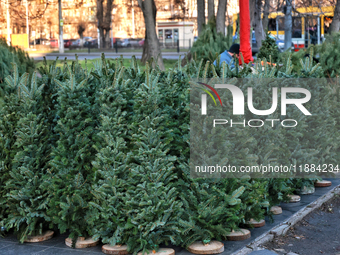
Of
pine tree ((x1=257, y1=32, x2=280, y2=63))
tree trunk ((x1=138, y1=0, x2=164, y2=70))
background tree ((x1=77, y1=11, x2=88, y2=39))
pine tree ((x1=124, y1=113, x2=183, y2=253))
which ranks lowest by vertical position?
pine tree ((x1=124, y1=113, x2=183, y2=253))

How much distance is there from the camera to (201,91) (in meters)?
3.91

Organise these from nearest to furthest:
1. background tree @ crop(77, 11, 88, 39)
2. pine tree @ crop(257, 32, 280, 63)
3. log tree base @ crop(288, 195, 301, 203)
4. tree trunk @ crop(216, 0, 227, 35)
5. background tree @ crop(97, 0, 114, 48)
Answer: log tree base @ crop(288, 195, 301, 203) → pine tree @ crop(257, 32, 280, 63) → tree trunk @ crop(216, 0, 227, 35) → background tree @ crop(97, 0, 114, 48) → background tree @ crop(77, 11, 88, 39)

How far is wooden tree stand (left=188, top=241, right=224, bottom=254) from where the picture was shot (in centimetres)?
380

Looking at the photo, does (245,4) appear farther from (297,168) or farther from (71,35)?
(71,35)

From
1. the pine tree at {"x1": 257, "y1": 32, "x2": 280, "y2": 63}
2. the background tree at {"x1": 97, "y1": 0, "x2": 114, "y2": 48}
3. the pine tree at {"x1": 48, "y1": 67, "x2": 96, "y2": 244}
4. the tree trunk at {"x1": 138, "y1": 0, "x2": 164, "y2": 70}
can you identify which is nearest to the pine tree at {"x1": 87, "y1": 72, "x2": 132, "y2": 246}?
the pine tree at {"x1": 48, "y1": 67, "x2": 96, "y2": 244}

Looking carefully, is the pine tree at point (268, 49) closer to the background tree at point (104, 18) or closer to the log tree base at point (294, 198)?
the log tree base at point (294, 198)

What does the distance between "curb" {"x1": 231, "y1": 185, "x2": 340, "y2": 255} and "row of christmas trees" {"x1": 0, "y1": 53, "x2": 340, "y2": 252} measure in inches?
8.1

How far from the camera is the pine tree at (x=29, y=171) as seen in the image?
4.11 meters

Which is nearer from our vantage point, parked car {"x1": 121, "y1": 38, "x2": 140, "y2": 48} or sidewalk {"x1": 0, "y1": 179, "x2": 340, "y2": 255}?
sidewalk {"x1": 0, "y1": 179, "x2": 340, "y2": 255}

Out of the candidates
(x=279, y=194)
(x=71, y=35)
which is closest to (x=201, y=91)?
(x=279, y=194)

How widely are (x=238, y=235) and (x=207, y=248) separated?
410mm

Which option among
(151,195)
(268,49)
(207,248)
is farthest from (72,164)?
(268,49)

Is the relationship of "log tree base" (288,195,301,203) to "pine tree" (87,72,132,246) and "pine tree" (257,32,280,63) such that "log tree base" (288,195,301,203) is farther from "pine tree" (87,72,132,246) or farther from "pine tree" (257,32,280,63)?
"pine tree" (257,32,280,63)

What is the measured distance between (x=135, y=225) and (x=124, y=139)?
28.5 inches
